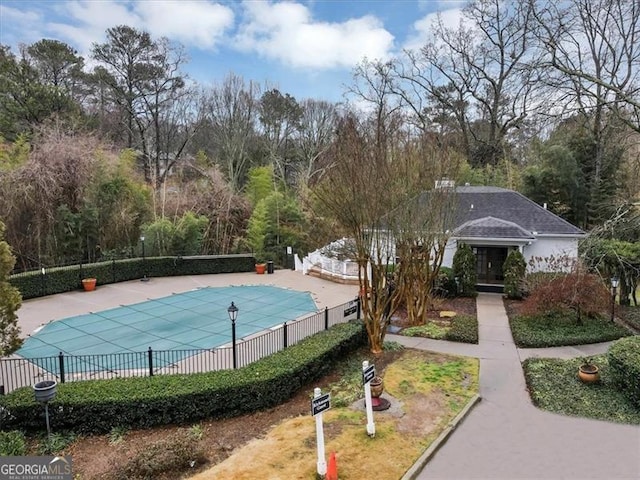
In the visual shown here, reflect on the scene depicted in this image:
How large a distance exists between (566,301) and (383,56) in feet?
79.1

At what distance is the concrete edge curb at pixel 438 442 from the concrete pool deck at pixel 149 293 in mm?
8114

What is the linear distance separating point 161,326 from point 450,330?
9.19 metres

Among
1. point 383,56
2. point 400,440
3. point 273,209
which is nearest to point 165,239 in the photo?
point 273,209

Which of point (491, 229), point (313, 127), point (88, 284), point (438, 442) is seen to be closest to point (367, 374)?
point (438, 442)

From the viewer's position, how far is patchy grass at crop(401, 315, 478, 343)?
11516 millimetres

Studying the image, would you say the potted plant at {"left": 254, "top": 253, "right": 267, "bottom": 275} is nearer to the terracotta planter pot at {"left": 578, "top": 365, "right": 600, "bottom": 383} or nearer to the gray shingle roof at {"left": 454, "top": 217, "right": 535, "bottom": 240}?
the gray shingle roof at {"left": 454, "top": 217, "right": 535, "bottom": 240}

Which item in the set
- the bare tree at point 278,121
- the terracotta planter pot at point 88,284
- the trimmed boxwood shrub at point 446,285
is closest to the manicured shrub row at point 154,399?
the trimmed boxwood shrub at point 446,285

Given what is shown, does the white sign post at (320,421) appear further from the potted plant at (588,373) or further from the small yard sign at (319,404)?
the potted plant at (588,373)

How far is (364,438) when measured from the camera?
6367 millimetres

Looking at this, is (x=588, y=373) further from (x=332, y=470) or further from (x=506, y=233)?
(x=506, y=233)

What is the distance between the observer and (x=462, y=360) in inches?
395

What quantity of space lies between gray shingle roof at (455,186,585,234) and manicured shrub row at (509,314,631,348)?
5053 millimetres

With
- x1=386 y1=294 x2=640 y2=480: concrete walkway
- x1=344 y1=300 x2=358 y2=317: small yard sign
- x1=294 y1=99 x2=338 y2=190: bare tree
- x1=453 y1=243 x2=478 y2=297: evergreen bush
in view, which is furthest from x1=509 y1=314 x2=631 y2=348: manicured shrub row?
x1=294 y1=99 x2=338 y2=190: bare tree

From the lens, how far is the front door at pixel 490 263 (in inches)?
699
